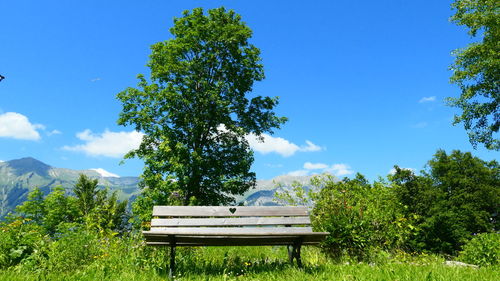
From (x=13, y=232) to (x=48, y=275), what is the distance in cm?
161

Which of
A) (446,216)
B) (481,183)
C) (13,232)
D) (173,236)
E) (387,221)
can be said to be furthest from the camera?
(481,183)

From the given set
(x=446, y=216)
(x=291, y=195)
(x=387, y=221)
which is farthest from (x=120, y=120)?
(x=446, y=216)

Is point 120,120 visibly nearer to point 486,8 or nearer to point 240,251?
point 240,251

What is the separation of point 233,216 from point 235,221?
11cm

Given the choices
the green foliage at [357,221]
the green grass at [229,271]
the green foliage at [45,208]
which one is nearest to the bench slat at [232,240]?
the green grass at [229,271]

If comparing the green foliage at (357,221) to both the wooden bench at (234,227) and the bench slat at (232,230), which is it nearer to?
the wooden bench at (234,227)

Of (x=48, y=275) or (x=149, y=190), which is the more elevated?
(x=149, y=190)

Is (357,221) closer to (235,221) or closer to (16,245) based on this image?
(235,221)

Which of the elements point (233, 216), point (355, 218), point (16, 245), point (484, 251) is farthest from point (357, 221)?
point (16, 245)

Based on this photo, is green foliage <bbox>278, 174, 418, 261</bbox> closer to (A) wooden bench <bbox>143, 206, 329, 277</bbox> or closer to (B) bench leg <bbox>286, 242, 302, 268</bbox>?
(B) bench leg <bbox>286, 242, 302, 268</bbox>

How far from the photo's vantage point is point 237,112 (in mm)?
19812

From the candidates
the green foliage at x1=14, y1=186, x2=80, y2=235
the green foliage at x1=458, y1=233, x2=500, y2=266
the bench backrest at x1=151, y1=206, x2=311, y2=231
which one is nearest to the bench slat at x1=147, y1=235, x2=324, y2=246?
the bench backrest at x1=151, y1=206, x2=311, y2=231

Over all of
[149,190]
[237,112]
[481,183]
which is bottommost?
[149,190]

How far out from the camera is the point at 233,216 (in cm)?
538
